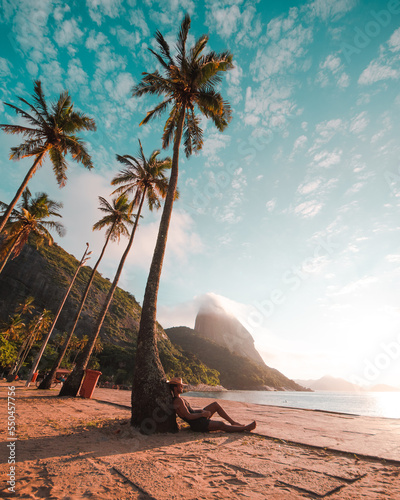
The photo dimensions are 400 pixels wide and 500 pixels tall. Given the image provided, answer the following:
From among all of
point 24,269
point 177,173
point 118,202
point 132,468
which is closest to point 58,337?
point 24,269

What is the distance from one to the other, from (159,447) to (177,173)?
8.17 m

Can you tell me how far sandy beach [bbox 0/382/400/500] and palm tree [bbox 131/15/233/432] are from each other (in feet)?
2.25

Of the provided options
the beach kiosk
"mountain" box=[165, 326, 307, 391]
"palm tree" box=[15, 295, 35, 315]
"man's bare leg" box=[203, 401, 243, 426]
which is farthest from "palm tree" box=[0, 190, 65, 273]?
"mountain" box=[165, 326, 307, 391]

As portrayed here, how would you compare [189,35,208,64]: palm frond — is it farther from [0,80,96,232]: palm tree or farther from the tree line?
[0,80,96,232]: palm tree

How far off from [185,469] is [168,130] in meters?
12.8

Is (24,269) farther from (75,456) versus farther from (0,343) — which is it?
(75,456)

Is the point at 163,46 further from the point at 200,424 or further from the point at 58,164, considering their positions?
the point at 200,424

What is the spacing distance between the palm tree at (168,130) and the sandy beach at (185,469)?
27.0 inches

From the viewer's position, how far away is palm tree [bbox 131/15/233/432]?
16.8ft

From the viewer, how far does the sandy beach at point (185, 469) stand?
7.45ft

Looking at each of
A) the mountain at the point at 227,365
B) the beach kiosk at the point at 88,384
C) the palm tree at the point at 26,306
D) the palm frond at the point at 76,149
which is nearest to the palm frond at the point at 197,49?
the palm frond at the point at 76,149

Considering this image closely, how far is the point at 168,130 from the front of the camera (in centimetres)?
1213

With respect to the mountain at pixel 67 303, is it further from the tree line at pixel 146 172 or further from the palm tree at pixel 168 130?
the palm tree at pixel 168 130

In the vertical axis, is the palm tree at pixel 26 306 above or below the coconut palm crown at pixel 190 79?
below
